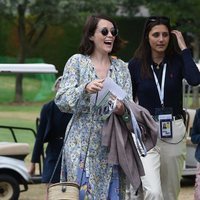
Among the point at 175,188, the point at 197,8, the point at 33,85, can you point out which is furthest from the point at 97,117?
the point at 33,85

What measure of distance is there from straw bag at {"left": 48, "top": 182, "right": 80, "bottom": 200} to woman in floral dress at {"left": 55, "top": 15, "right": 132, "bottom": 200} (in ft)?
0.63

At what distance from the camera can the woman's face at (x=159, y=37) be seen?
228 inches

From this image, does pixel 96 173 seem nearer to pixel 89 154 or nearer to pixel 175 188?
pixel 89 154

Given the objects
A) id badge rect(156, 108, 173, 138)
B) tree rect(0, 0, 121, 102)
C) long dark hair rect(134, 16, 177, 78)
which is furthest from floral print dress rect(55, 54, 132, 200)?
tree rect(0, 0, 121, 102)

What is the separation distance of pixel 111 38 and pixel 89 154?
0.73 metres

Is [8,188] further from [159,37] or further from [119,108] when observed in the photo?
[119,108]

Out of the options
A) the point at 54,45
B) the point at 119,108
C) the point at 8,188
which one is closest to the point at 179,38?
the point at 119,108

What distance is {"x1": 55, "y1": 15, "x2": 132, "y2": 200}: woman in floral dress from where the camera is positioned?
→ 15.5 ft

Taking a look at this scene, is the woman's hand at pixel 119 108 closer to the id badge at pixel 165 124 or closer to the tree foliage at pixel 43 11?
the id badge at pixel 165 124

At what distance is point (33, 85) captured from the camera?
31.3m

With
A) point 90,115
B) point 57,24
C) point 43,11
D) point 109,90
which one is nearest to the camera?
point 109,90

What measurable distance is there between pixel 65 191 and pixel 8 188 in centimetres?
436

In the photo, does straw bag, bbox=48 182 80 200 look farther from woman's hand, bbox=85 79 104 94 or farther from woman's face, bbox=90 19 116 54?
woman's face, bbox=90 19 116 54

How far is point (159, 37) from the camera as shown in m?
5.80
